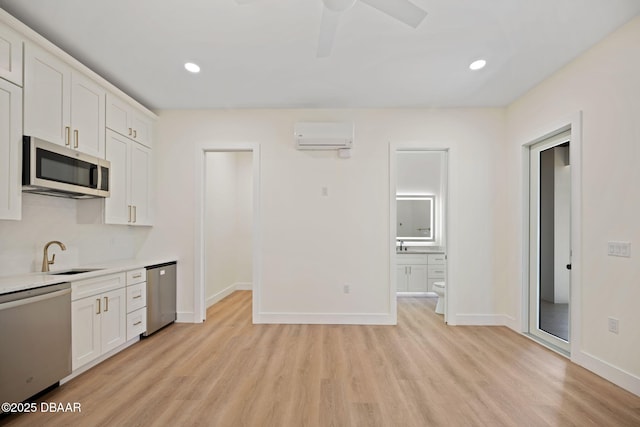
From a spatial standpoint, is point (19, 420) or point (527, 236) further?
point (527, 236)

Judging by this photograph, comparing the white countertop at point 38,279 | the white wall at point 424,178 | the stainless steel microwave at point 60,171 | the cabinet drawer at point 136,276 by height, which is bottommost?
the cabinet drawer at point 136,276

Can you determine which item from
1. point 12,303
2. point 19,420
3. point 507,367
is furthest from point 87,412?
point 507,367

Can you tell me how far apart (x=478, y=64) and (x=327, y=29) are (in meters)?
1.66

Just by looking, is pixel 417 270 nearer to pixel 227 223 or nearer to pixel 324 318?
pixel 324 318

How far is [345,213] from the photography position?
12.8ft

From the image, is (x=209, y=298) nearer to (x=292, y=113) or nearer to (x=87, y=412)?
(x=87, y=412)

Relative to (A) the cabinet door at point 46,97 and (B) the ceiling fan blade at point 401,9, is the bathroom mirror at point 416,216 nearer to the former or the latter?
(B) the ceiling fan blade at point 401,9

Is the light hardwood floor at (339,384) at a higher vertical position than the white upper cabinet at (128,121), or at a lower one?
lower

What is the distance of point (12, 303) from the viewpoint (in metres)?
1.90

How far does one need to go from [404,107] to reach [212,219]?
331 centimetres

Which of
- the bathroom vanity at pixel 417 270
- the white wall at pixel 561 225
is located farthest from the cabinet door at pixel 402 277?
the white wall at pixel 561 225

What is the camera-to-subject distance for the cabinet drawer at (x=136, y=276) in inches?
121

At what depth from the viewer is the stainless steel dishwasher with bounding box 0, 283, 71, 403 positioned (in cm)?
186

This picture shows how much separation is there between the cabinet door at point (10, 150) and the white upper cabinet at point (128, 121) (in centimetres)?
99
